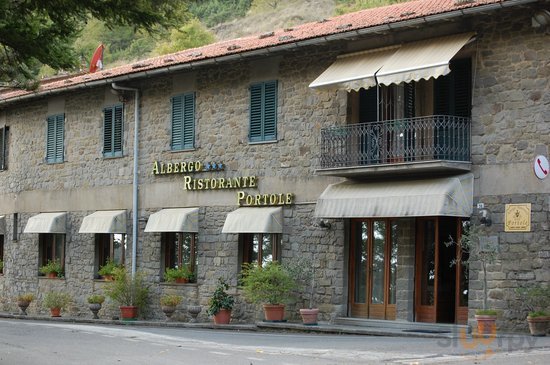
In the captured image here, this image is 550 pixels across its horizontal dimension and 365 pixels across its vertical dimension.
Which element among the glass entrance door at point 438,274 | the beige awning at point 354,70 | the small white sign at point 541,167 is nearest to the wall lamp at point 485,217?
the glass entrance door at point 438,274

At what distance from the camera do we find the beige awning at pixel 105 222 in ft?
91.8

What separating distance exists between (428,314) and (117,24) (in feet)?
32.2

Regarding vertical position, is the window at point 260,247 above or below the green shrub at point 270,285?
above

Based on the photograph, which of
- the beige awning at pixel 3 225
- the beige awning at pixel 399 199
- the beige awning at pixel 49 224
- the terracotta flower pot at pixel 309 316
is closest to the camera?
the beige awning at pixel 399 199

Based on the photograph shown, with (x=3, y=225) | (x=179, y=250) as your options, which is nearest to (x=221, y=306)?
(x=179, y=250)

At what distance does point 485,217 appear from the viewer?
19969 millimetres

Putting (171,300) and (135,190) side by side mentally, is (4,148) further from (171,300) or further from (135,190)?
(171,300)

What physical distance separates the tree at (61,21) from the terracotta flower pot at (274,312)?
368 inches

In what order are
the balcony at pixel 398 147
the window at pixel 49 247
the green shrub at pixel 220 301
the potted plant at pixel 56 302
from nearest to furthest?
the balcony at pixel 398 147, the green shrub at pixel 220 301, the potted plant at pixel 56 302, the window at pixel 49 247

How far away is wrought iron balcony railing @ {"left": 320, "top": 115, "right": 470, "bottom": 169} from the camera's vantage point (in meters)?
20.2

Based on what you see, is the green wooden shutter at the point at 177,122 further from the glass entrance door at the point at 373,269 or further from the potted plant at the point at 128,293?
the glass entrance door at the point at 373,269

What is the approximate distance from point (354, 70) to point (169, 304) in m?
8.06

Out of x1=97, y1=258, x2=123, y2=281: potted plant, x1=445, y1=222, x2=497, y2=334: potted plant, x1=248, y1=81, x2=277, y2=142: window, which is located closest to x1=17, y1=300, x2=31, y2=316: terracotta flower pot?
x1=97, y1=258, x2=123, y2=281: potted plant

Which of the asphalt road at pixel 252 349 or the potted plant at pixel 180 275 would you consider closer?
the asphalt road at pixel 252 349
